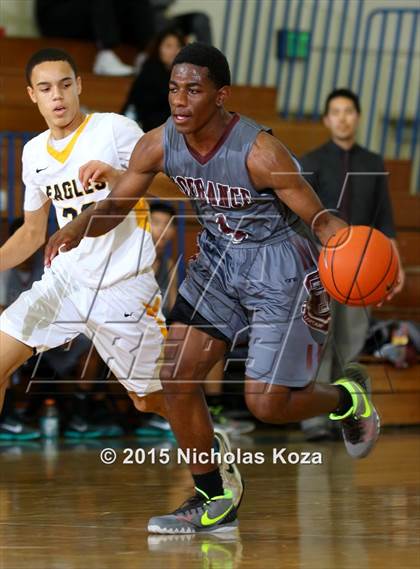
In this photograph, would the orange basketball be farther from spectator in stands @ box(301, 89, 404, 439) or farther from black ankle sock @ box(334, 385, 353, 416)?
spectator in stands @ box(301, 89, 404, 439)

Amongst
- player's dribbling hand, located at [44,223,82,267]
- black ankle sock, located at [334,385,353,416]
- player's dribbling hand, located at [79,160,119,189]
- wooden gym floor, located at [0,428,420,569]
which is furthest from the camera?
black ankle sock, located at [334,385,353,416]

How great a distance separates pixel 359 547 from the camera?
15.1ft

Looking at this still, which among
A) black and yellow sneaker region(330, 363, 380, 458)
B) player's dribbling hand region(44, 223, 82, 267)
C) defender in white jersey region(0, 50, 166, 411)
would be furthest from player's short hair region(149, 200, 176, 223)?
player's dribbling hand region(44, 223, 82, 267)

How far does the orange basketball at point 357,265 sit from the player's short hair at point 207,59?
75 centimetres

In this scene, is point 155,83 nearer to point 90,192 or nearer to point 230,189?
point 90,192

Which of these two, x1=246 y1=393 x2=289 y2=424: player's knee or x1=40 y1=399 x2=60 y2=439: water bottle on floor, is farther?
x1=40 y1=399 x2=60 y2=439: water bottle on floor

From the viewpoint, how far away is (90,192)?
521 cm

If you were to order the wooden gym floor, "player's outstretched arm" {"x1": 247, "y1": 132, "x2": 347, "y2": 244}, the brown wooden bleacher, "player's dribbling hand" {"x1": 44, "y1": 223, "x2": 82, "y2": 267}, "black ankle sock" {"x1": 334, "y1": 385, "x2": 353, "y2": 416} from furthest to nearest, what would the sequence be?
the brown wooden bleacher → "black ankle sock" {"x1": 334, "y1": 385, "x2": 353, "y2": 416} → "player's dribbling hand" {"x1": 44, "y1": 223, "x2": 82, "y2": 267} → "player's outstretched arm" {"x1": 247, "y1": 132, "x2": 347, "y2": 244} → the wooden gym floor

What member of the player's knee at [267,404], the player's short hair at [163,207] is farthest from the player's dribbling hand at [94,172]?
the player's short hair at [163,207]

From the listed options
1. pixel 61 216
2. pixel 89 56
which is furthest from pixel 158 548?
pixel 89 56

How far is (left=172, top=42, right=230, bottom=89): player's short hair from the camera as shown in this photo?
4594 millimetres

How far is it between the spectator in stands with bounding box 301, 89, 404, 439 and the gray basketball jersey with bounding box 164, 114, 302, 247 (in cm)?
282

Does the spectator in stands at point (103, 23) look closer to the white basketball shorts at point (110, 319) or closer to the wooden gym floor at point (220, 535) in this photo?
the wooden gym floor at point (220, 535)

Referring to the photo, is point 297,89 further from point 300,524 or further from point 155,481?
point 300,524
